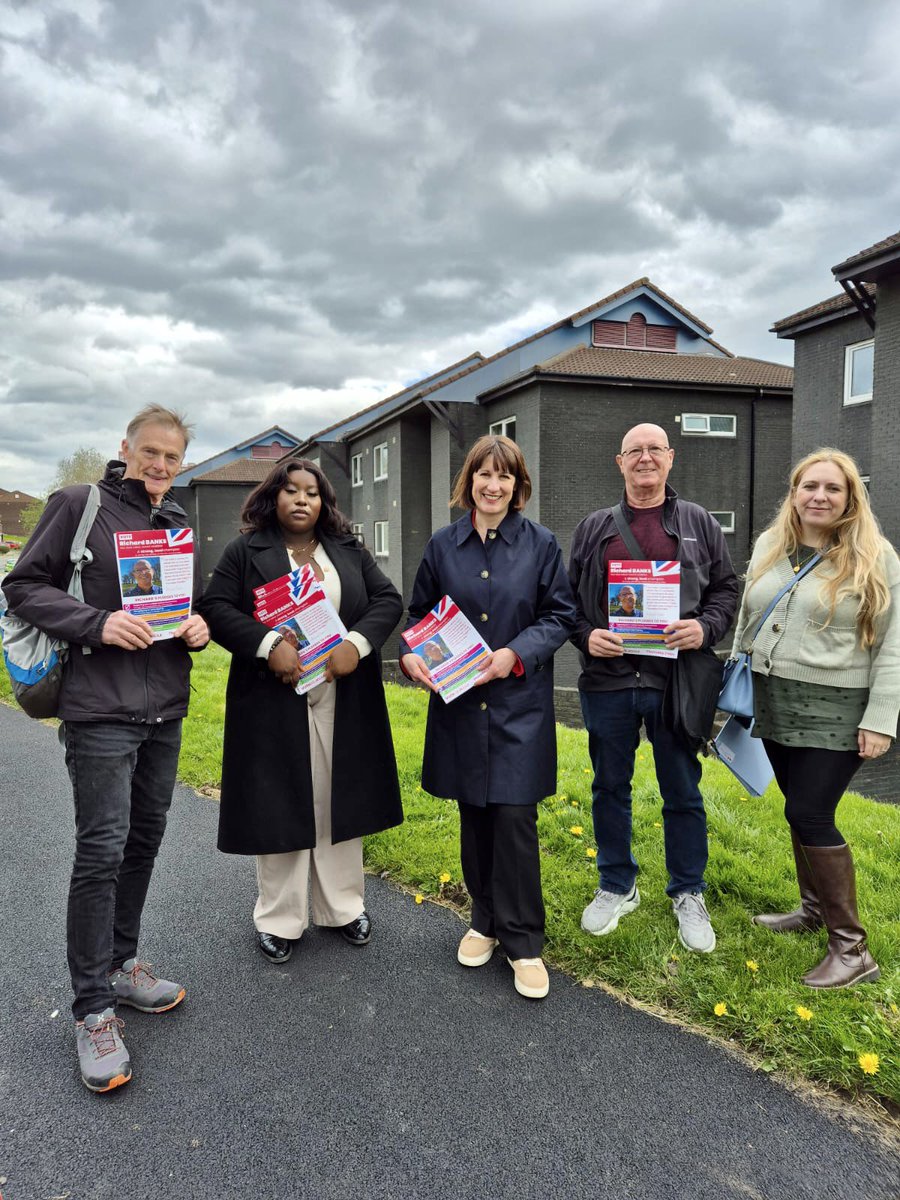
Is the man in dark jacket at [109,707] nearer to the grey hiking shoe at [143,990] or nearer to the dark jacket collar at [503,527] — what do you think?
the grey hiking shoe at [143,990]

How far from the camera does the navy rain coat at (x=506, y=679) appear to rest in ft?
10.9

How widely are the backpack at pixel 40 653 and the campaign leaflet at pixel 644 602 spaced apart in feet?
7.24

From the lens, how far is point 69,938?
279cm

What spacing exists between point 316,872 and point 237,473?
154 ft

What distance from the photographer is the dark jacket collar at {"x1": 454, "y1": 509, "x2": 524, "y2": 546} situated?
344cm

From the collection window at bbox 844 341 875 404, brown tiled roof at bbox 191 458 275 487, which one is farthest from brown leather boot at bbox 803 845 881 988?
brown tiled roof at bbox 191 458 275 487

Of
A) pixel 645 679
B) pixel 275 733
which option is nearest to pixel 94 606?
pixel 275 733

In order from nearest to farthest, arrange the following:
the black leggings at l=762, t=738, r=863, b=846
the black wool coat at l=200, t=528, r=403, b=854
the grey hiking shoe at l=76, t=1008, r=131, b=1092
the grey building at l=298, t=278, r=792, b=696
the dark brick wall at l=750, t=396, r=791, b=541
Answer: the grey hiking shoe at l=76, t=1008, r=131, b=1092 < the black leggings at l=762, t=738, r=863, b=846 < the black wool coat at l=200, t=528, r=403, b=854 < the grey building at l=298, t=278, r=792, b=696 < the dark brick wall at l=750, t=396, r=791, b=541

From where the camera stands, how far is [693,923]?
3.42 meters

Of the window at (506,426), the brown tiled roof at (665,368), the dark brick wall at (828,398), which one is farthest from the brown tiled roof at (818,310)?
the window at (506,426)

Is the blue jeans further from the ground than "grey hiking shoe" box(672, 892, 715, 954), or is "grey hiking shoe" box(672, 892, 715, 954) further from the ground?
the blue jeans

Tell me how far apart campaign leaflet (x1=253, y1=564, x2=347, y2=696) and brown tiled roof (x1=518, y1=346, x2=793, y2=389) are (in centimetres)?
1939

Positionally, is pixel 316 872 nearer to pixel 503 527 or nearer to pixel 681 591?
pixel 503 527

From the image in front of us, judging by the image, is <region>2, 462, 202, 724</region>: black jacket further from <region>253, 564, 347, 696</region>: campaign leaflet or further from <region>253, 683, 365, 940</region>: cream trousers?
<region>253, 683, 365, 940</region>: cream trousers
